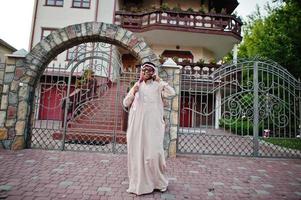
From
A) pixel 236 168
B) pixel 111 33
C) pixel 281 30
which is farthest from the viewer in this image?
pixel 281 30

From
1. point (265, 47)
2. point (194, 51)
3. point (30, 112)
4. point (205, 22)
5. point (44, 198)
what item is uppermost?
point (205, 22)

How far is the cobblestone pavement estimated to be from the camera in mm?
3105

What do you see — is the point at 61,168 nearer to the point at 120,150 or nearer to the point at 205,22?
the point at 120,150

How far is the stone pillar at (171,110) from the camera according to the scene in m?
5.50

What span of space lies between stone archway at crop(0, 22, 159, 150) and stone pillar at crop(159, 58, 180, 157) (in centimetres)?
37

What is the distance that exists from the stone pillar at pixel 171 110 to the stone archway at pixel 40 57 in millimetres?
368

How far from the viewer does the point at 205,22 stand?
13.2 meters

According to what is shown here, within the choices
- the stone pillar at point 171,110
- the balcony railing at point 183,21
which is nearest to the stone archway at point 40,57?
the stone pillar at point 171,110

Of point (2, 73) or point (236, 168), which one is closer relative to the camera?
point (236, 168)

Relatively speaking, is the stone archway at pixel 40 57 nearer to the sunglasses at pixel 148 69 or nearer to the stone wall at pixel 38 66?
the stone wall at pixel 38 66

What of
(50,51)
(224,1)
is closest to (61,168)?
(50,51)

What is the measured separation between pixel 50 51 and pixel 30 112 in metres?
1.66

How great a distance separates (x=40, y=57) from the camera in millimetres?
5754

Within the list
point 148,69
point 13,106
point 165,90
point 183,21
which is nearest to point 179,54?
point 183,21
